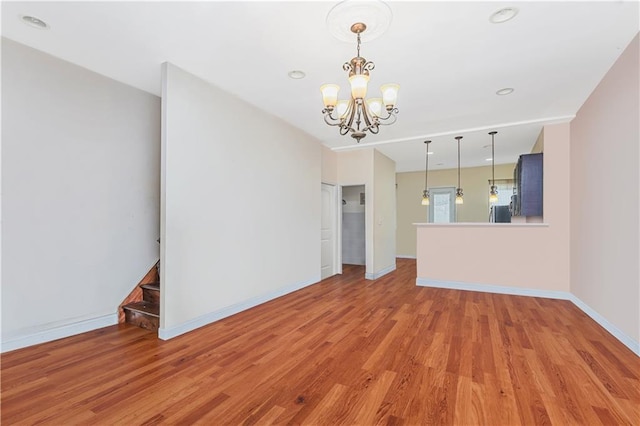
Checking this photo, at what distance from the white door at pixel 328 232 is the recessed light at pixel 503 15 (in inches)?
161

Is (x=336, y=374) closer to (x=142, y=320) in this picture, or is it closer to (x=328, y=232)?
(x=142, y=320)

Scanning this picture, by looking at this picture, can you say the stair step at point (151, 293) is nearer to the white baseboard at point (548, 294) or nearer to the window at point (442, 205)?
the white baseboard at point (548, 294)

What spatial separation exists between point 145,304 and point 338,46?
3.59 metres

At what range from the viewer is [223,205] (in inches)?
141

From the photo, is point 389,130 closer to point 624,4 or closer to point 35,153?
point 624,4

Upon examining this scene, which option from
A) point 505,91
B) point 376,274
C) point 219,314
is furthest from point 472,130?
point 219,314

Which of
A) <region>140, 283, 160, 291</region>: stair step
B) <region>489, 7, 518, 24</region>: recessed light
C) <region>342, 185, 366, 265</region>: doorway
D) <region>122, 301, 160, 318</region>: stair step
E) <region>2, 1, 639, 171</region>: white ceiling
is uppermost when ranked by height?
<region>489, 7, 518, 24</region>: recessed light

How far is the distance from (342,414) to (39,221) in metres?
3.23

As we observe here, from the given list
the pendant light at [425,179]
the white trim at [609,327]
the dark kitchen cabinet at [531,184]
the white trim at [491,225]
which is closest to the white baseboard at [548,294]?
the white trim at [609,327]

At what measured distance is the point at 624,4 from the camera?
2.13 metres

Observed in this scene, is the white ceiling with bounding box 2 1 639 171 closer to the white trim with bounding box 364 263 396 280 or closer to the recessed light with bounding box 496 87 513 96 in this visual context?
the recessed light with bounding box 496 87 513 96

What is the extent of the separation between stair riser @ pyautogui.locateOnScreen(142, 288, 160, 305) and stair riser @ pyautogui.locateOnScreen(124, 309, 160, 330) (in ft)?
0.83

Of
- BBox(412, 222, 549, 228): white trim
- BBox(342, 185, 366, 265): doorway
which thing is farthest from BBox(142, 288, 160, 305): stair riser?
BBox(342, 185, 366, 265): doorway

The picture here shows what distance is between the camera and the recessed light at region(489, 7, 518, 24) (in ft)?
7.22
